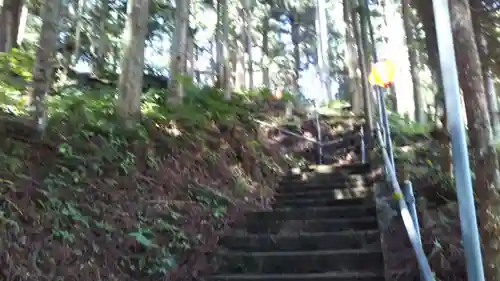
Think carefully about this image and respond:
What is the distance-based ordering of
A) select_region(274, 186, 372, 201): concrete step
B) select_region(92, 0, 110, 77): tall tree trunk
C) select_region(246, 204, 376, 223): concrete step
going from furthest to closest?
select_region(92, 0, 110, 77): tall tree trunk < select_region(274, 186, 372, 201): concrete step < select_region(246, 204, 376, 223): concrete step

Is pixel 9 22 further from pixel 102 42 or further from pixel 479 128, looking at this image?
pixel 479 128

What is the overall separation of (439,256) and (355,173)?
347 centimetres

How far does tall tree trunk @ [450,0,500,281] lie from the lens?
136 inches

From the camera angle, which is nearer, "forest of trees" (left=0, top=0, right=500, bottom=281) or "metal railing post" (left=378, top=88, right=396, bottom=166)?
"forest of trees" (left=0, top=0, right=500, bottom=281)

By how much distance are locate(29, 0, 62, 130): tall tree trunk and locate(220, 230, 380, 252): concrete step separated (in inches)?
95.4

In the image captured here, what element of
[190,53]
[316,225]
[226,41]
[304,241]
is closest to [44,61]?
[304,241]

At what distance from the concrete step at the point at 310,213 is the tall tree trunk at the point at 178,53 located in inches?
108

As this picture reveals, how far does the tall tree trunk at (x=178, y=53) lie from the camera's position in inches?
317

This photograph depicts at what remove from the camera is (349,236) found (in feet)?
16.8

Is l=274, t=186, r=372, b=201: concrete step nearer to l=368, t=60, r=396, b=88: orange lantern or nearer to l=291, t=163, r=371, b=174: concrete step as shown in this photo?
l=291, t=163, r=371, b=174: concrete step

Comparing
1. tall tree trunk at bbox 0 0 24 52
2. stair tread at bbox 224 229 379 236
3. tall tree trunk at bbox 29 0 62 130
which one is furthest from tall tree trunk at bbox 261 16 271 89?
tall tree trunk at bbox 29 0 62 130

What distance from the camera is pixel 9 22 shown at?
9.05 m

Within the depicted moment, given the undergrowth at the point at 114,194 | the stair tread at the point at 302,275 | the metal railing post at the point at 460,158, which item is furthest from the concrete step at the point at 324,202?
the metal railing post at the point at 460,158

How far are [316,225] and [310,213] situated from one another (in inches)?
16.3
